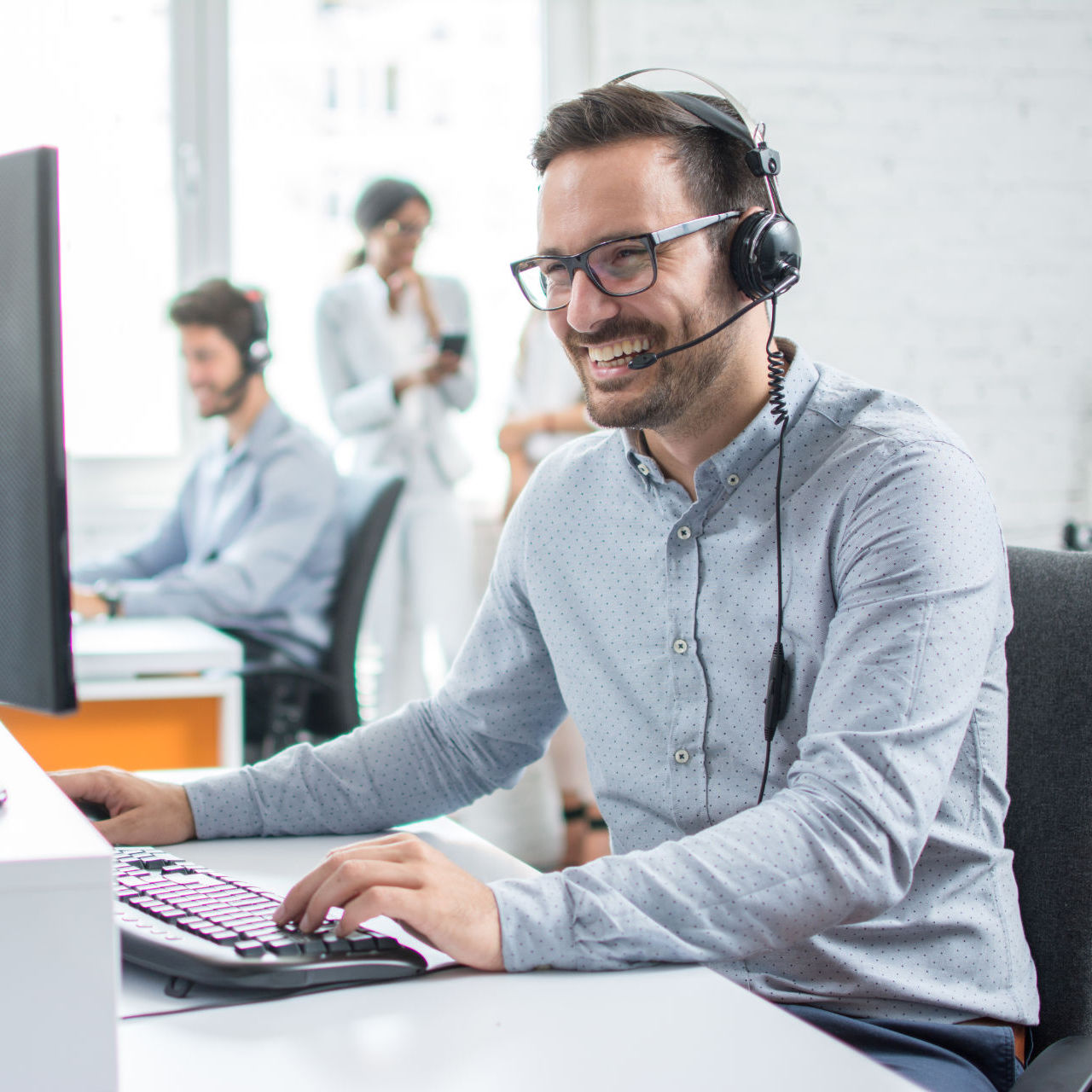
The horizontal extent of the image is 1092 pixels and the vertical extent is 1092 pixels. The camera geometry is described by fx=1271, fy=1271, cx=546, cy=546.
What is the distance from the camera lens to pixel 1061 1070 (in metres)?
0.83

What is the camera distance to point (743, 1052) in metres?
0.65

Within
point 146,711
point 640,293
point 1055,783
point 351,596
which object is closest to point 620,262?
point 640,293

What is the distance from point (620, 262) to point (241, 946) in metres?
0.67

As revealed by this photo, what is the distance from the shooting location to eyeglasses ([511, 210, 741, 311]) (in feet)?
3.60

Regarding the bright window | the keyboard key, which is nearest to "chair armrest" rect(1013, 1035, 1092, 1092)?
the keyboard key

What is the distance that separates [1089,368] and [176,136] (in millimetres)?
3110

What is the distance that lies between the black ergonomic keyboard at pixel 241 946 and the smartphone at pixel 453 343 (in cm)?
244

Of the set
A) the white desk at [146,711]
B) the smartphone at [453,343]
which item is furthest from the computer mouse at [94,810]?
the smartphone at [453,343]

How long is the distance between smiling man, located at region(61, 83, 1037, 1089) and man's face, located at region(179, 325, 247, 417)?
5.64 ft

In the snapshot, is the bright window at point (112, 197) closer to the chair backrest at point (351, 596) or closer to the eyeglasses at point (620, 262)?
the chair backrest at point (351, 596)

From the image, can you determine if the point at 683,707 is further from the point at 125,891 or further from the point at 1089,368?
the point at 1089,368

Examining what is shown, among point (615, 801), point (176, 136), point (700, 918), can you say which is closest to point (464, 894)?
point (700, 918)

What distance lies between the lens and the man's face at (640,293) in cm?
111

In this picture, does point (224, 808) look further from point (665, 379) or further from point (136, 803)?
point (665, 379)
